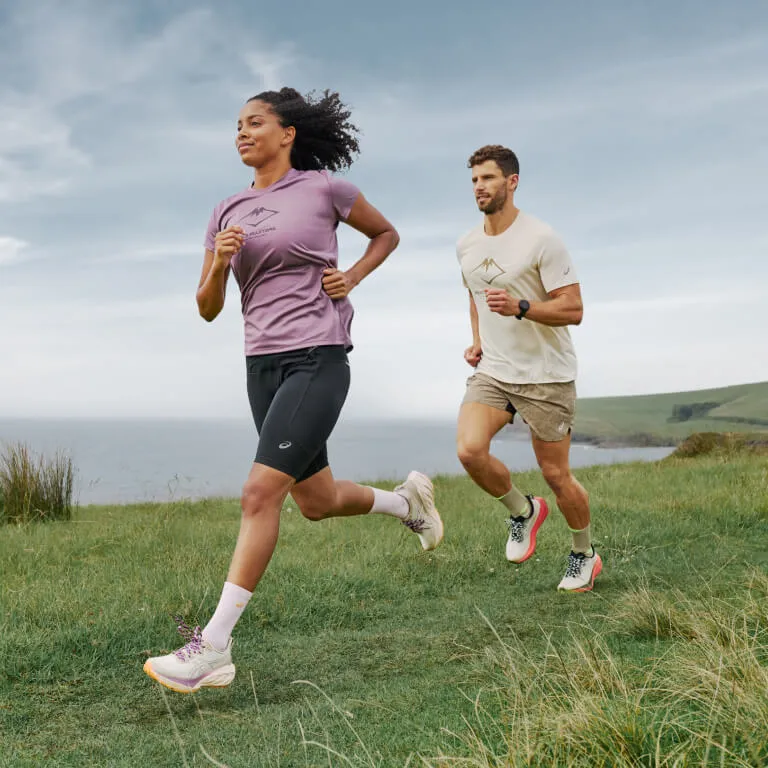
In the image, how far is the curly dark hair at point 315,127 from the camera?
4301mm

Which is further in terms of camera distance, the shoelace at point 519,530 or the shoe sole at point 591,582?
the shoelace at point 519,530

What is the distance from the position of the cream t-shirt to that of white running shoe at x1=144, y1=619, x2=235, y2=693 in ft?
7.78

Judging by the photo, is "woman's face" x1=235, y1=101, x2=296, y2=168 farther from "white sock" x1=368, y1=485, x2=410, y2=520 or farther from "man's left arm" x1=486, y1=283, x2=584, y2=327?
"white sock" x1=368, y1=485, x2=410, y2=520

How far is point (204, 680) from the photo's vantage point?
3535mm

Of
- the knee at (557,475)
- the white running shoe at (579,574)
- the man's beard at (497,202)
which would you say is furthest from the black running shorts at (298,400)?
the white running shoe at (579,574)

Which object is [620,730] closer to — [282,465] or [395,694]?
[395,694]

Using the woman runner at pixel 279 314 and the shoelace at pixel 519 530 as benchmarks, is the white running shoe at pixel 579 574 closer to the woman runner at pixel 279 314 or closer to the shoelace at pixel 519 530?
the shoelace at pixel 519 530

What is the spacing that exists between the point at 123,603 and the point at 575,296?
314 cm

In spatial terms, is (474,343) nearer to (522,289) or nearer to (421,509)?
(522,289)

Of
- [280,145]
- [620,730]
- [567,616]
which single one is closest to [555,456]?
[567,616]

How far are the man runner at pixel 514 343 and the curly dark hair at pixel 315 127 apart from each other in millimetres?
865

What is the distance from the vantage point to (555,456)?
5152 mm

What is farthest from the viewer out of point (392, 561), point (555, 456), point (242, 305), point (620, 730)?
point (392, 561)

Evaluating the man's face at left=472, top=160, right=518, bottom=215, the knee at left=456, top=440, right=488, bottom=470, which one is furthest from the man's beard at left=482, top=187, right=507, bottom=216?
the knee at left=456, top=440, right=488, bottom=470
